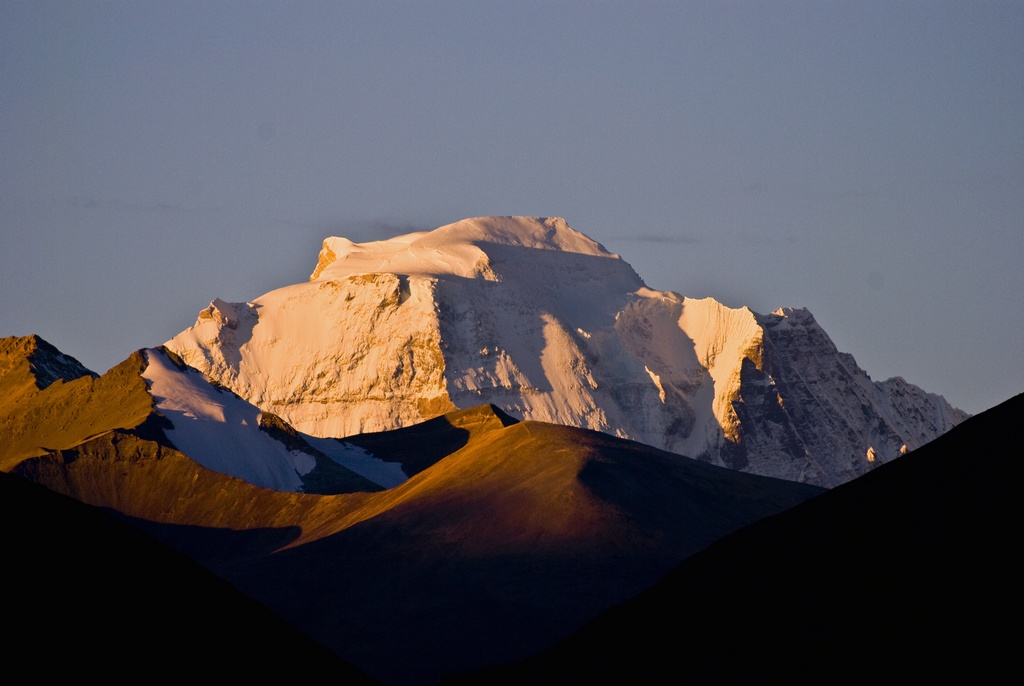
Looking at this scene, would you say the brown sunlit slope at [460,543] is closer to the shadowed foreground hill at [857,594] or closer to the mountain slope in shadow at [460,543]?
the mountain slope in shadow at [460,543]

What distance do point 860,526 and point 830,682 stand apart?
10.2 metres

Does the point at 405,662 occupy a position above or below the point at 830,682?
below

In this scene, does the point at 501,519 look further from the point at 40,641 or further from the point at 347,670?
the point at 40,641

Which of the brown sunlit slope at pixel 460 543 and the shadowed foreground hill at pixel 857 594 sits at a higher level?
the shadowed foreground hill at pixel 857 594

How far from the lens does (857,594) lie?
69062 mm

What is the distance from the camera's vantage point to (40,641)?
6094cm

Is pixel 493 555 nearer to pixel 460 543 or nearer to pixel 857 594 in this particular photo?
pixel 460 543

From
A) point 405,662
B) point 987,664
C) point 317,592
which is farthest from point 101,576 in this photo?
point 317,592

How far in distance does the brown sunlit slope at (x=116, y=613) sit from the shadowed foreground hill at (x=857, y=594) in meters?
12.5

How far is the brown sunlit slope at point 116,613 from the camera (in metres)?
61.5

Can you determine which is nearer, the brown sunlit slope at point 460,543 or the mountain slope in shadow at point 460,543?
the mountain slope in shadow at point 460,543

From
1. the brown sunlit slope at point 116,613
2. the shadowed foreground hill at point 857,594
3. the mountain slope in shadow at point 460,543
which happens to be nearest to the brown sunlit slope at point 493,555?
the mountain slope in shadow at point 460,543

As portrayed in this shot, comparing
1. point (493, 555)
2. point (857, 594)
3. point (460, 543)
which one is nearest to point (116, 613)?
point (857, 594)

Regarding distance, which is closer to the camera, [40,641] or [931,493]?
[40,641]
